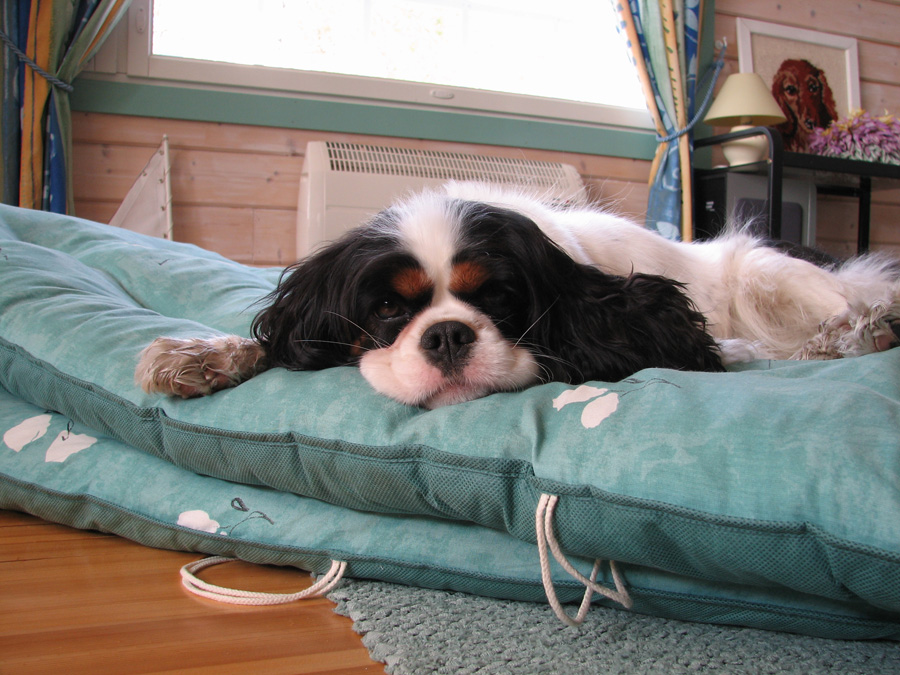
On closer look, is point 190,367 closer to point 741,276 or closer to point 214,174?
point 741,276

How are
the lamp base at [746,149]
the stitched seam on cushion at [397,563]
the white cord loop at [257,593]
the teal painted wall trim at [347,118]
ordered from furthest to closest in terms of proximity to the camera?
the lamp base at [746,149], the teal painted wall trim at [347,118], the white cord loop at [257,593], the stitched seam on cushion at [397,563]

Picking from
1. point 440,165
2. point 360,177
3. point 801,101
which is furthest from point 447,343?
point 801,101

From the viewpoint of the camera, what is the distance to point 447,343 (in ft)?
4.09

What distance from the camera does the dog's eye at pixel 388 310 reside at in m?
1.41

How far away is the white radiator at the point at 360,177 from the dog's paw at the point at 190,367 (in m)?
1.99

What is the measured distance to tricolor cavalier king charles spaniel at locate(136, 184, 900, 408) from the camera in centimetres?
127

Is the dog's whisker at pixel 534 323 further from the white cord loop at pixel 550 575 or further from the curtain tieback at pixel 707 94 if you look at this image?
the curtain tieback at pixel 707 94

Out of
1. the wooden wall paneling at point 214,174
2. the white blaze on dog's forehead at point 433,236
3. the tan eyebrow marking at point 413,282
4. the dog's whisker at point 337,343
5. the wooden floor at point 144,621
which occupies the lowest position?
the wooden floor at point 144,621

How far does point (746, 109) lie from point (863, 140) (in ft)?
3.13

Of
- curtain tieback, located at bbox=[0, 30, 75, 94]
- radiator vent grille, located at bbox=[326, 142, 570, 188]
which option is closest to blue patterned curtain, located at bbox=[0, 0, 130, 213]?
curtain tieback, located at bbox=[0, 30, 75, 94]

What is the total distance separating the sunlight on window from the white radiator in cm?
53

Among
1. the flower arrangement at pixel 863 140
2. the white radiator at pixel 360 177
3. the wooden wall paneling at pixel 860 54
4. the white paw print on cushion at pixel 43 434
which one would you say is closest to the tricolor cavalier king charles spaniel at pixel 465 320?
the white paw print on cushion at pixel 43 434

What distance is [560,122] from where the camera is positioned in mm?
4434

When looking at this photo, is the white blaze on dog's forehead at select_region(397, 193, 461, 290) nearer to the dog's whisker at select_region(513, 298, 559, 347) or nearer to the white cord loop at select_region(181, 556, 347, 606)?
the dog's whisker at select_region(513, 298, 559, 347)
